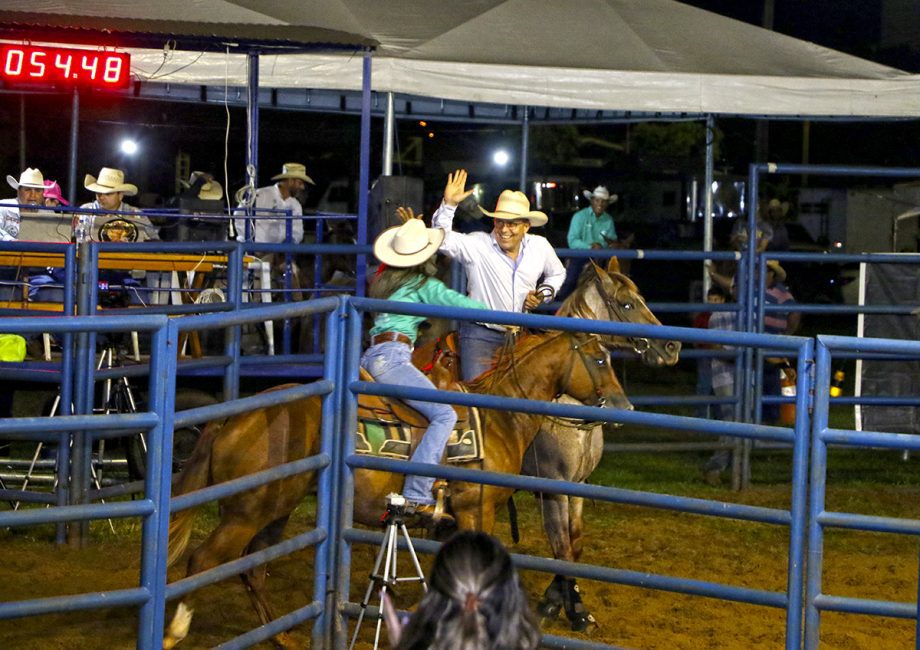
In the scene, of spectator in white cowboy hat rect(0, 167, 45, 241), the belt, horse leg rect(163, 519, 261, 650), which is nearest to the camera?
horse leg rect(163, 519, 261, 650)

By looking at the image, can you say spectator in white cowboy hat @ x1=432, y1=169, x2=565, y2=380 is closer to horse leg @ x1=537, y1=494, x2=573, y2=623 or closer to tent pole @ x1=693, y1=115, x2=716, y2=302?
horse leg @ x1=537, y1=494, x2=573, y2=623

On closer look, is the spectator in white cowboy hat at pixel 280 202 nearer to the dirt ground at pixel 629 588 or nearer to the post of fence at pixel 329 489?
the dirt ground at pixel 629 588

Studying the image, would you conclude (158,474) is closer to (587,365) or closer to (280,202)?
(587,365)

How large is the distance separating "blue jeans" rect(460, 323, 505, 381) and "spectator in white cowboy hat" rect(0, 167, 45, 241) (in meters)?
4.83

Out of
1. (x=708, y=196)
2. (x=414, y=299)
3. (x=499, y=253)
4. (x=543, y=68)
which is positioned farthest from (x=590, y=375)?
(x=708, y=196)

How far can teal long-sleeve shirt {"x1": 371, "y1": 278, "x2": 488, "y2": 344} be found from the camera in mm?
6602

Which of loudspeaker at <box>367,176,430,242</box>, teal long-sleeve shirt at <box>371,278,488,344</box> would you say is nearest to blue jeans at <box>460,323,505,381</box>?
teal long-sleeve shirt at <box>371,278,488,344</box>

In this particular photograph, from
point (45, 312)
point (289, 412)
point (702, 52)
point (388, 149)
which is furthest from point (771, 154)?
point (289, 412)

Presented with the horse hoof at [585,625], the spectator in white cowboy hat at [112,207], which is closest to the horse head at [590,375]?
the horse hoof at [585,625]

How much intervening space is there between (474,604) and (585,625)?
15.0ft

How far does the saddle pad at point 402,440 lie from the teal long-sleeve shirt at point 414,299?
1.60 ft

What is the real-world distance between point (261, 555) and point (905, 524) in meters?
2.29

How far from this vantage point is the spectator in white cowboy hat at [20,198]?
1109 centimetres

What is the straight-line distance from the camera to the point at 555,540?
7.25 m
